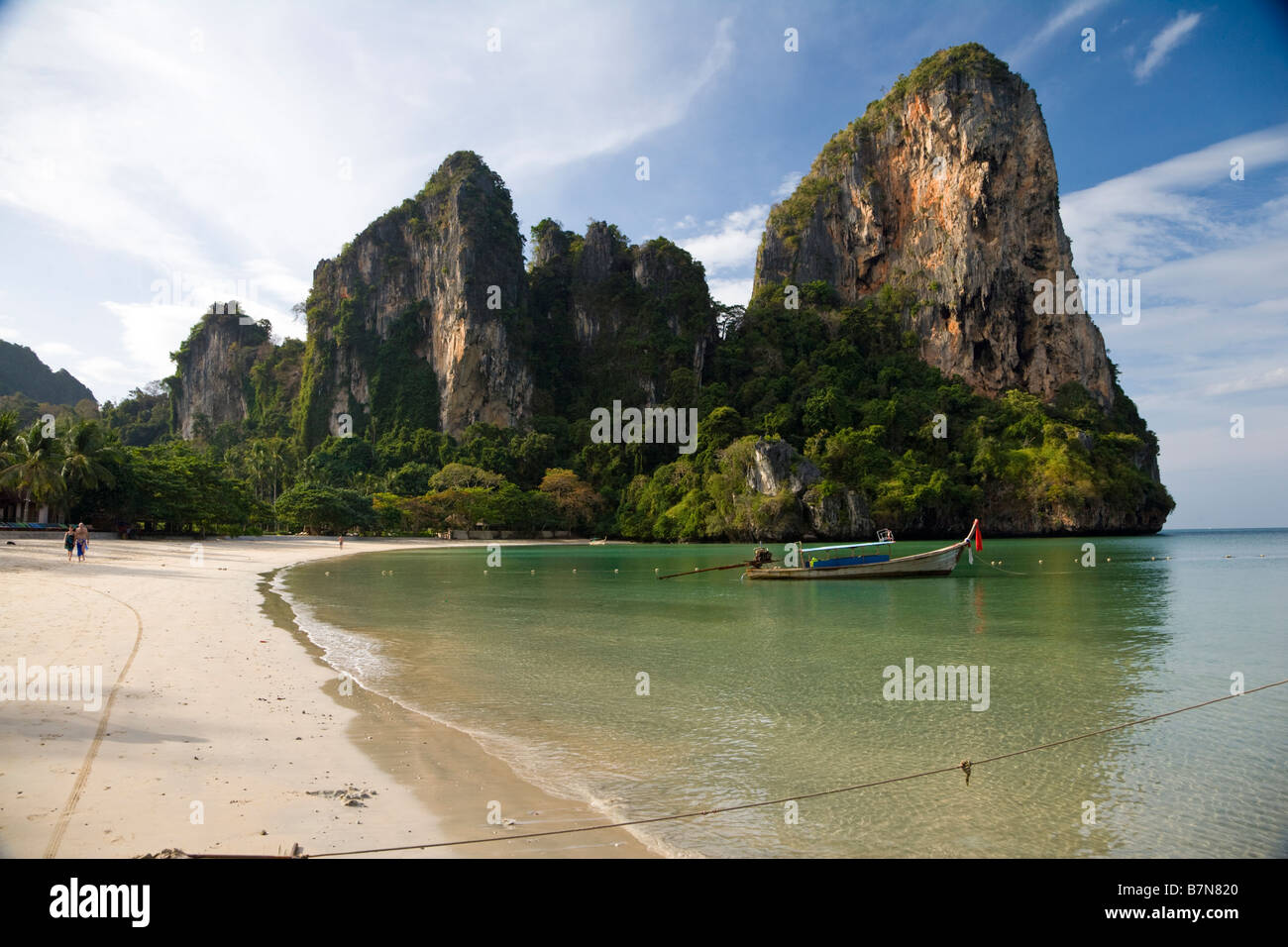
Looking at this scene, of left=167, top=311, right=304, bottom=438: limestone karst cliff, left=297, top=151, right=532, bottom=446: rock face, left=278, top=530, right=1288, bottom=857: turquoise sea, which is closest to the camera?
left=278, top=530, right=1288, bottom=857: turquoise sea

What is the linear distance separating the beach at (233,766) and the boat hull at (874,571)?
21401mm

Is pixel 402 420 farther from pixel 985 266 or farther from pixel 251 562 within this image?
pixel 985 266

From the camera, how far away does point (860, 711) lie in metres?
9.20

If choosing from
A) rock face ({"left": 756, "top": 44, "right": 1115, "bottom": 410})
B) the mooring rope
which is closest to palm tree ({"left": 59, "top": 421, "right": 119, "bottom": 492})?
the mooring rope

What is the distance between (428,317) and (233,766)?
354 ft

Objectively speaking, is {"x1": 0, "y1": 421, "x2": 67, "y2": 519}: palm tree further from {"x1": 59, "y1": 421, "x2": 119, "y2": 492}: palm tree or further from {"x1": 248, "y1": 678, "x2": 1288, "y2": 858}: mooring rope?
{"x1": 248, "y1": 678, "x2": 1288, "y2": 858}: mooring rope

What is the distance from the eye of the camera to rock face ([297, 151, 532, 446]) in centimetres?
9944

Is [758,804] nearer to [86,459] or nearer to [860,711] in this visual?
[860,711]

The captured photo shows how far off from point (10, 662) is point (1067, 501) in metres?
84.5

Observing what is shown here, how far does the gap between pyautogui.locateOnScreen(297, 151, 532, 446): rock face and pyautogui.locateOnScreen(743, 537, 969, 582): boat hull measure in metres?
74.8

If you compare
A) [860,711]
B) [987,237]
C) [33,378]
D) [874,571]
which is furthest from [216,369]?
[860,711]

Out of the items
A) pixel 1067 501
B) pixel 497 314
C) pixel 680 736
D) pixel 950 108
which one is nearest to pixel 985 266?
pixel 950 108

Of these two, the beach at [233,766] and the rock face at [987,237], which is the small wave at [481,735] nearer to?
the beach at [233,766]
